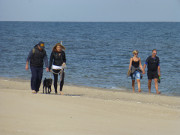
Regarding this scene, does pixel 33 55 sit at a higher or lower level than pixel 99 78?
higher

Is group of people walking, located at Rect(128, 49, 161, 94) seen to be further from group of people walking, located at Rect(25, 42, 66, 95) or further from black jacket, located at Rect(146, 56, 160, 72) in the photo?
group of people walking, located at Rect(25, 42, 66, 95)

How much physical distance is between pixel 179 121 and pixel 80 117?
2.05 meters

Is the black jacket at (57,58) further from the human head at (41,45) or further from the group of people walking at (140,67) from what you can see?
the group of people walking at (140,67)

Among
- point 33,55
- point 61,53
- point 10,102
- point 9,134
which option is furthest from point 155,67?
point 9,134

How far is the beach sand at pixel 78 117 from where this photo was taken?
6885 millimetres

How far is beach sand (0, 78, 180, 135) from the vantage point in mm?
6885

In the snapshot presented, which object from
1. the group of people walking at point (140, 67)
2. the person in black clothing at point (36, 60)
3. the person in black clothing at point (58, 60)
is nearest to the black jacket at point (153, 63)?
the group of people walking at point (140, 67)

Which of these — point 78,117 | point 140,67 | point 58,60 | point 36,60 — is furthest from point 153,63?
point 78,117

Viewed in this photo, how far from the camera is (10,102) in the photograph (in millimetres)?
8492

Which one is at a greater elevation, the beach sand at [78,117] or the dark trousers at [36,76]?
the dark trousers at [36,76]

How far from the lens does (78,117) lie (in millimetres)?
7754

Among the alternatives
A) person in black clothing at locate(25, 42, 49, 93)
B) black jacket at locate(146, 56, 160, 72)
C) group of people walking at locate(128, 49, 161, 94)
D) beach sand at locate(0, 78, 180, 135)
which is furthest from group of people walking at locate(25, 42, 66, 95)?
black jacket at locate(146, 56, 160, 72)

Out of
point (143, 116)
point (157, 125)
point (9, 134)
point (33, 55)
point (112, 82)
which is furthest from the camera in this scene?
point (112, 82)

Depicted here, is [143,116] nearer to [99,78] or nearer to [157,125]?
[157,125]
